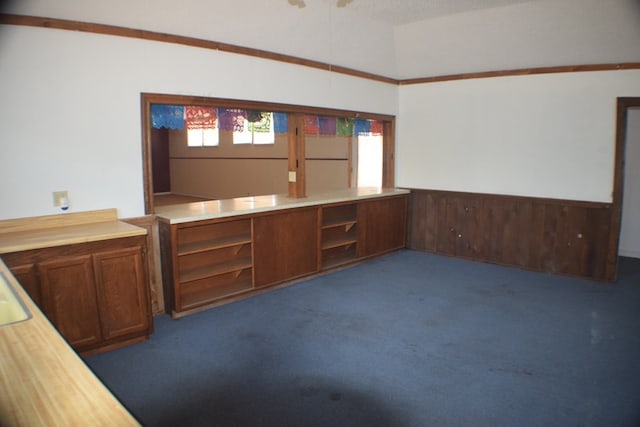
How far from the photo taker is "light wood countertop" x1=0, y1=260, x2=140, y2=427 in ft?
3.10

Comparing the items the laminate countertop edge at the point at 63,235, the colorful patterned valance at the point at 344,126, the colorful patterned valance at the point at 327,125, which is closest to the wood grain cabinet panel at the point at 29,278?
the laminate countertop edge at the point at 63,235

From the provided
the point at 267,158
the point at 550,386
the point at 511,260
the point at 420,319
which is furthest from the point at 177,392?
the point at 267,158

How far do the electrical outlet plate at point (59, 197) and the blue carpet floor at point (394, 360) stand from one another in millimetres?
1122

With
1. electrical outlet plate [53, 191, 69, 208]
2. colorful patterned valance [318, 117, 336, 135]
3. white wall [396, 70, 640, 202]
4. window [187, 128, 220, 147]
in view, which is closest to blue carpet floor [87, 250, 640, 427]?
electrical outlet plate [53, 191, 69, 208]

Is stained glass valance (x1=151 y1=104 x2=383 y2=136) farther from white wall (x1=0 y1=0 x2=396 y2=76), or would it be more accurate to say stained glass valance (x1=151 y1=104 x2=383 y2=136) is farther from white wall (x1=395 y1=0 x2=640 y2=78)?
white wall (x1=395 y1=0 x2=640 y2=78)

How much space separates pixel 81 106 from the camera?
9.95 feet

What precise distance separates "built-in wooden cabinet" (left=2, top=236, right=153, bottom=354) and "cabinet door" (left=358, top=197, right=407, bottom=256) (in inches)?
109

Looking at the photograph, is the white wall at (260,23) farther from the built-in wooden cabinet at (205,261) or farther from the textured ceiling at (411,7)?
the built-in wooden cabinet at (205,261)

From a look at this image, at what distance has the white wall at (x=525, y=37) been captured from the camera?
12.6ft

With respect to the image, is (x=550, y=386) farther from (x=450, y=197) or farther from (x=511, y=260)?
(x=450, y=197)

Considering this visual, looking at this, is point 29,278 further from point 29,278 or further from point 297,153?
point 297,153

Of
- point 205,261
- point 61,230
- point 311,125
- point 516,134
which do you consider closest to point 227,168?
point 311,125

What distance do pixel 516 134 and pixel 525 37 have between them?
1063 mm

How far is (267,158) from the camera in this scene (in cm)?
880
